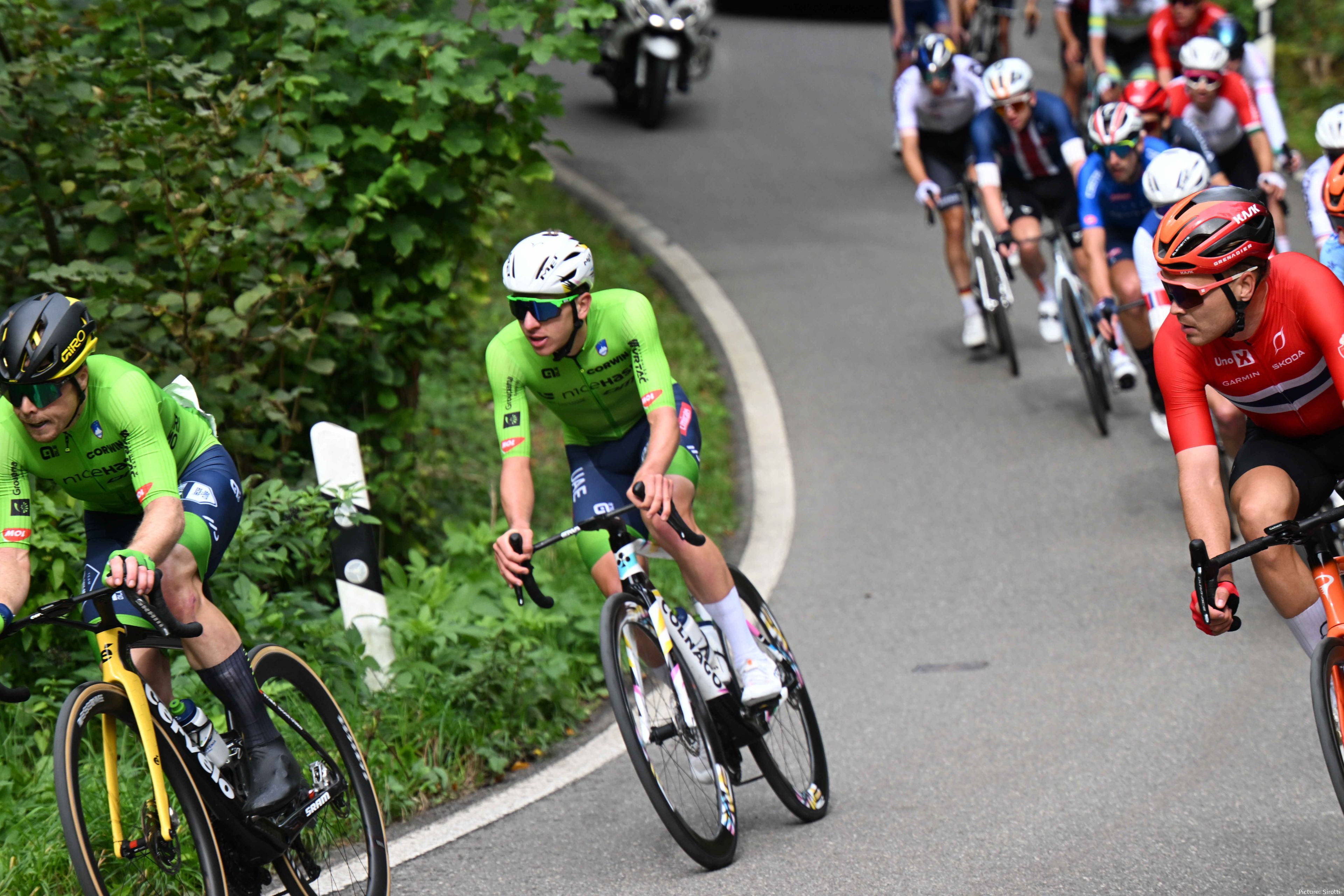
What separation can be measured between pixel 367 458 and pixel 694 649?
3.43 m

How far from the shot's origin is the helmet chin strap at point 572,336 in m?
5.06

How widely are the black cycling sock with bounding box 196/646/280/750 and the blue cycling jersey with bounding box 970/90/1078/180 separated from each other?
7.73m

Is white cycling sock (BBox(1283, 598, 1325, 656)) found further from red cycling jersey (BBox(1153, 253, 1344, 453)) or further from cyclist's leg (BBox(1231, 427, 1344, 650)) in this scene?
red cycling jersey (BBox(1153, 253, 1344, 453))

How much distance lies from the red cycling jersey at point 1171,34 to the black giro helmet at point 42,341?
10537 mm

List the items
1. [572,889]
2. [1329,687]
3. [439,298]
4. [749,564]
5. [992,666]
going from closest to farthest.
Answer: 1. [1329,687]
2. [572,889]
3. [992,666]
4. [439,298]
5. [749,564]

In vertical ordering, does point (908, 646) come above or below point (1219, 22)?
below

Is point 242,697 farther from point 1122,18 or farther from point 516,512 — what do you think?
point 1122,18

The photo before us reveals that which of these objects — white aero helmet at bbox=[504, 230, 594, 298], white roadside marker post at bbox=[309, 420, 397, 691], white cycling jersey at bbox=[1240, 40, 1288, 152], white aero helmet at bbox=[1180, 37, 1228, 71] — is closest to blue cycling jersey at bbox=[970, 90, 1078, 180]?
white aero helmet at bbox=[1180, 37, 1228, 71]

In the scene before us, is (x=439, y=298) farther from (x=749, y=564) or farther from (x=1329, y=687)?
(x=1329, y=687)

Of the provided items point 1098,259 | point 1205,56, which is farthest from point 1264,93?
point 1098,259

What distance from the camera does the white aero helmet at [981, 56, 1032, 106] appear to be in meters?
10.2

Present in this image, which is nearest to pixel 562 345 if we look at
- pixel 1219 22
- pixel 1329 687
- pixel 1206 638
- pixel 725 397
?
pixel 1329 687

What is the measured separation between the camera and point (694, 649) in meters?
5.08

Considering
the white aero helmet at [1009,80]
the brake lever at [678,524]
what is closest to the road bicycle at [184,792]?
the brake lever at [678,524]
